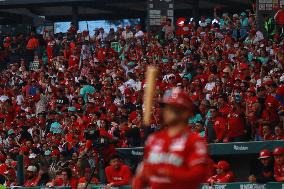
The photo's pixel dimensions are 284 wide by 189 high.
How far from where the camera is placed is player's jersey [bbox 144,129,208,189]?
6818 millimetres

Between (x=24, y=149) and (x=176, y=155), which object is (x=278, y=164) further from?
(x=24, y=149)

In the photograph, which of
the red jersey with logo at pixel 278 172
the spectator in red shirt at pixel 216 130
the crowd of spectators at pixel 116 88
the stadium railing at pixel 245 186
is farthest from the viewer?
the crowd of spectators at pixel 116 88

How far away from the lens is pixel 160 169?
694 centimetres

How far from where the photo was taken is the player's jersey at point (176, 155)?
682 centimetres

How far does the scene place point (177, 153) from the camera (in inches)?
270

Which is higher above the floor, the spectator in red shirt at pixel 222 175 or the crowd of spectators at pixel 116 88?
the crowd of spectators at pixel 116 88

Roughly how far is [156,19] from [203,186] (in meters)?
13.3

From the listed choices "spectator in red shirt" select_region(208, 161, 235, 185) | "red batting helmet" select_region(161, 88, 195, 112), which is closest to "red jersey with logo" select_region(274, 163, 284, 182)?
"spectator in red shirt" select_region(208, 161, 235, 185)

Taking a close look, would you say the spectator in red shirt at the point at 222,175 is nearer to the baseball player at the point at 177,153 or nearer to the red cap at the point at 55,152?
the red cap at the point at 55,152

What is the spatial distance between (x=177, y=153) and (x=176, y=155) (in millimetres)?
18

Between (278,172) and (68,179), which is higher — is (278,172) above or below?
above

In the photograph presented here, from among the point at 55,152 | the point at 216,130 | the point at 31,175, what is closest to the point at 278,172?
the point at 216,130

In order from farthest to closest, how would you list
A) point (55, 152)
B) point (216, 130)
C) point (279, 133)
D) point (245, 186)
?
point (55, 152) → point (216, 130) → point (279, 133) → point (245, 186)

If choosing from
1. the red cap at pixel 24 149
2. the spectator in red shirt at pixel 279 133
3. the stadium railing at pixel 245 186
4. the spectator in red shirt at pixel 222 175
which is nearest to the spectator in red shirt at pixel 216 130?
the spectator in red shirt at pixel 279 133
